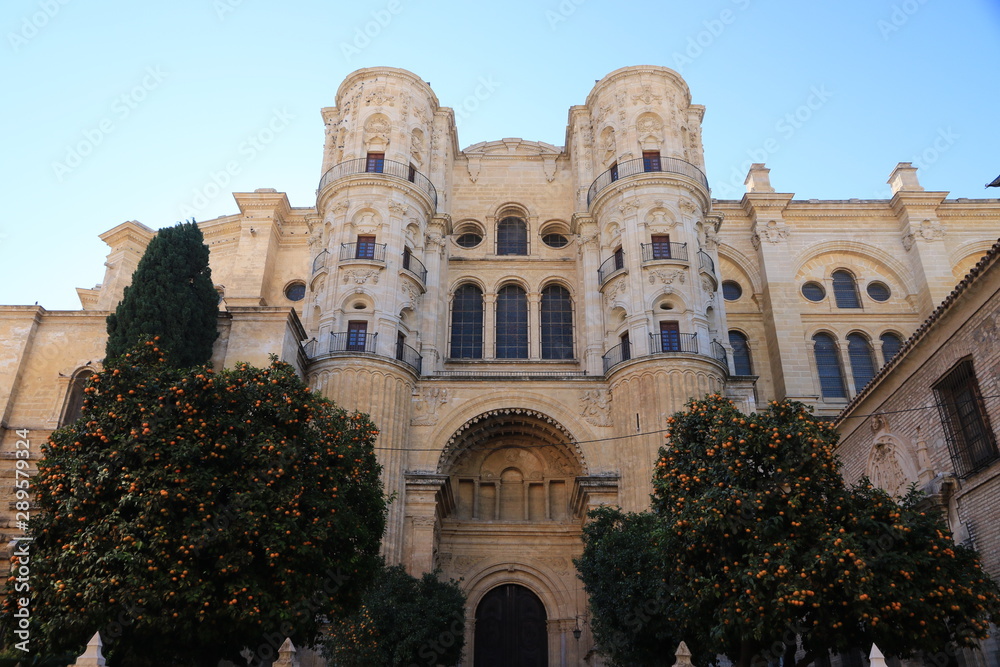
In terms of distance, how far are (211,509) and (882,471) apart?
1368cm

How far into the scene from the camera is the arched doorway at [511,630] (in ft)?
75.1

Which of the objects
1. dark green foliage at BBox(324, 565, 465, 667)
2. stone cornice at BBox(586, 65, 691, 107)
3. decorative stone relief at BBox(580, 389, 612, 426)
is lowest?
dark green foliage at BBox(324, 565, 465, 667)

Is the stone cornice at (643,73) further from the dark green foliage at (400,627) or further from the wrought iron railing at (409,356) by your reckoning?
the dark green foliage at (400,627)

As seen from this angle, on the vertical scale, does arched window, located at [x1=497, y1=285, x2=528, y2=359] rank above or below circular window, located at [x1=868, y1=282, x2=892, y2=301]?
below

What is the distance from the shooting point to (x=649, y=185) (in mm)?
26094

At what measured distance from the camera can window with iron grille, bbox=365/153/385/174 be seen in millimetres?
27000

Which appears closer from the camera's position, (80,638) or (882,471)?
(80,638)

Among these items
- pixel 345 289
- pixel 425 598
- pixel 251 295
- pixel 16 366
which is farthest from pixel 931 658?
pixel 251 295

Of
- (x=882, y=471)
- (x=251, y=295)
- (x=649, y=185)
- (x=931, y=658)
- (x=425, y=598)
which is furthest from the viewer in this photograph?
(x=251, y=295)

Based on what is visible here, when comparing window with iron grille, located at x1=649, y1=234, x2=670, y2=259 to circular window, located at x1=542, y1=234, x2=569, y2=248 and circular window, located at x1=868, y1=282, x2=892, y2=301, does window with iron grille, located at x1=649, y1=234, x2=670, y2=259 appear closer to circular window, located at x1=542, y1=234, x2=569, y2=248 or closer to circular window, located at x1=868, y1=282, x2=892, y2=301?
circular window, located at x1=542, y1=234, x2=569, y2=248

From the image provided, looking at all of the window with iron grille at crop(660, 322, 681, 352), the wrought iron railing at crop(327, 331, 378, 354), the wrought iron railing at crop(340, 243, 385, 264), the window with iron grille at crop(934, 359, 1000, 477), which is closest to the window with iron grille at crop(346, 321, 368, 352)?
the wrought iron railing at crop(327, 331, 378, 354)

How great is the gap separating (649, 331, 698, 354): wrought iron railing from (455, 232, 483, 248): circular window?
8.96 m

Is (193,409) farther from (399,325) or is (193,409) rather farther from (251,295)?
(251,295)

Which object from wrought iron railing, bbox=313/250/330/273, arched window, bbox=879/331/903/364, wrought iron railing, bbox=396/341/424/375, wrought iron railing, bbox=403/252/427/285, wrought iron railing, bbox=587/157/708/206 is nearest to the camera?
wrought iron railing, bbox=396/341/424/375
